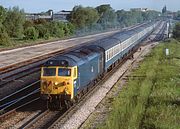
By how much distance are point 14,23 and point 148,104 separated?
176 feet

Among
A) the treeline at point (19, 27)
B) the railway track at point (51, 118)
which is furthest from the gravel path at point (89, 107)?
the treeline at point (19, 27)

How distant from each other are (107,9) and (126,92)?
5598 inches

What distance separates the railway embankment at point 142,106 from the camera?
1548cm

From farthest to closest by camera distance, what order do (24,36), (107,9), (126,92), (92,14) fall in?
1. (107,9)
2. (92,14)
3. (24,36)
4. (126,92)

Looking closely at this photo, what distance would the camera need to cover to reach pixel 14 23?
69438 millimetres

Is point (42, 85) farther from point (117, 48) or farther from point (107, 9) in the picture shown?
point (107, 9)

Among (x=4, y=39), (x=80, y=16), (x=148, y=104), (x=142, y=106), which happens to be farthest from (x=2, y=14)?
(x=142, y=106)

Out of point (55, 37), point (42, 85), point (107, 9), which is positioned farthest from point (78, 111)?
point (107, 9)

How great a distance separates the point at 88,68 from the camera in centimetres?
2111

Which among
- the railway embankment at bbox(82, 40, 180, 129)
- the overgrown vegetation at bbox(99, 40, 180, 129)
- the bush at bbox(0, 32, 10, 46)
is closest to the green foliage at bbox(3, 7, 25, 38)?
the bush at bbox(0, 32, 10, 46)

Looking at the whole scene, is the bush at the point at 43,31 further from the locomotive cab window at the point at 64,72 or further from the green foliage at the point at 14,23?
the locomotive cab window at the point at 64,72

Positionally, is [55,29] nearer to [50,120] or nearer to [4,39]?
[4,39]

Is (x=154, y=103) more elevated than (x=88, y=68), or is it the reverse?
(x=88, y=68)

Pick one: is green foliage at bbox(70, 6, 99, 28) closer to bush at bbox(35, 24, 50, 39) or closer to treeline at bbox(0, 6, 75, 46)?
treeline at bbox(0, 6, 75, 46)
